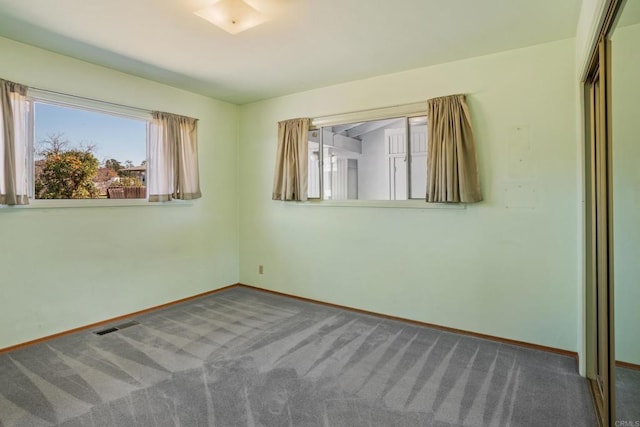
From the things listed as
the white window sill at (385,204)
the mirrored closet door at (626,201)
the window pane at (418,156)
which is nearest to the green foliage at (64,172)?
the white window sill at (385,204)

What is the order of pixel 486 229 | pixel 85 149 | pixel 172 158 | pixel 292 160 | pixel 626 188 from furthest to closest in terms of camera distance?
pixel 292 160 < pixel 172 158 < pixel 85 149 < pixel 486 229 < pixel 626 188

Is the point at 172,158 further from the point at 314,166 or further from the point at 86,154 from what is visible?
the point at 314,166

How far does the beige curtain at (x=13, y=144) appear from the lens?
8.82 feet

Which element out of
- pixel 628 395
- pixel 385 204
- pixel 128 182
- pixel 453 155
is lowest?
pixel 628 395

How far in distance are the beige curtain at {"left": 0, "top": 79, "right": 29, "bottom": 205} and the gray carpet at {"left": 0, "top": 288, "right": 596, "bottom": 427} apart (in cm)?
135

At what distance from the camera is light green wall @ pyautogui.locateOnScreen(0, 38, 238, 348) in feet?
9.41

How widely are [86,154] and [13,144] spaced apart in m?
0.59

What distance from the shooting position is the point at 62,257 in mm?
3127

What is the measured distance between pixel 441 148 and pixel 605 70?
152cm

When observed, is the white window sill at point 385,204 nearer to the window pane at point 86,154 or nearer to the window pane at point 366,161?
the window pane at point 366,161

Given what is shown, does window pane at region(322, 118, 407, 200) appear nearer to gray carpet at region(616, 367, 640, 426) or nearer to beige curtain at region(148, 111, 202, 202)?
beige curtain at region(148, 111, 202, 202)

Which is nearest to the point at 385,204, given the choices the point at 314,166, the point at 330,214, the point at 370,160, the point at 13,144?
the point at 370,160

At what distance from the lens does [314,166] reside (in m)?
4.23

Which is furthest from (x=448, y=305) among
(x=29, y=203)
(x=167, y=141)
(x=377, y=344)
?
(x=29, y=203)
